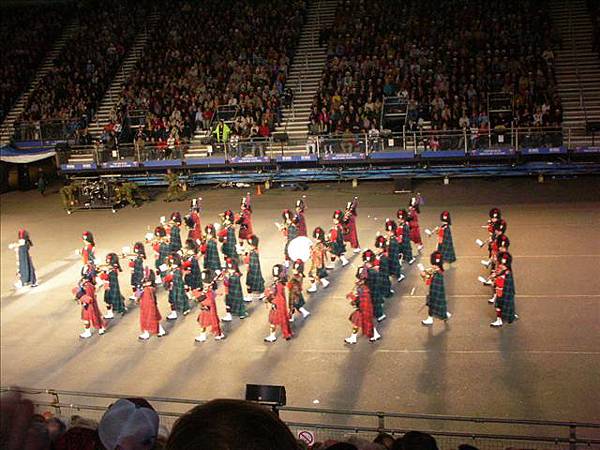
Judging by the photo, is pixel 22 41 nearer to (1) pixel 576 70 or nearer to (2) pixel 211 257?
(2) pixel 211 257

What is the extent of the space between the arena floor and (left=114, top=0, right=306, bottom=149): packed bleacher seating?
9510mm

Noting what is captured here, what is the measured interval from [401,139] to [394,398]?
14.0m

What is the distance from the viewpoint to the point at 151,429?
255 centimetres

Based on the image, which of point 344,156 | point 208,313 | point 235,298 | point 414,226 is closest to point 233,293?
point 235,298

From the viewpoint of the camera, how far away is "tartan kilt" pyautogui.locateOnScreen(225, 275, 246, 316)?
42.8ft

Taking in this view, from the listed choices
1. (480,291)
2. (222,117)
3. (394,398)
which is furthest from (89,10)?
(394,398)

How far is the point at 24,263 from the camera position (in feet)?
51.6

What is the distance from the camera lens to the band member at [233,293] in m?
13.0

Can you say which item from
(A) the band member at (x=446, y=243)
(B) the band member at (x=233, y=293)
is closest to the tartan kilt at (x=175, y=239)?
(B) the band member at (x=233, y=293)

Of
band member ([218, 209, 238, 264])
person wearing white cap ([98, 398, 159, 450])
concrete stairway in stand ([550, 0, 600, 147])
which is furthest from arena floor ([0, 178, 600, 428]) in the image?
person wearing white cap ([98, 398, 159, 450])

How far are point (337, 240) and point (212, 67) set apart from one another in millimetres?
15739

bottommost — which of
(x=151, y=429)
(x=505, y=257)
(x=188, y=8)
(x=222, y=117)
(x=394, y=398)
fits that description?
(x=394, y=398)

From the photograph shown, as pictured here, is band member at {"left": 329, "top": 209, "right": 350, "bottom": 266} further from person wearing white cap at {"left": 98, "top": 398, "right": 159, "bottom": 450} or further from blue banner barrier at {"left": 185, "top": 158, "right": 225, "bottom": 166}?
person wearing white cap at {"left": 98, "top": 398, "right": 159, "bottom": 450}

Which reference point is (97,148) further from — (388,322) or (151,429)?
(151,429)
